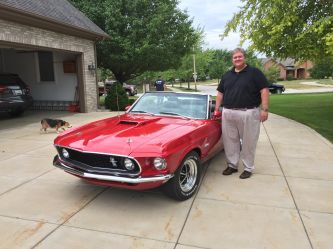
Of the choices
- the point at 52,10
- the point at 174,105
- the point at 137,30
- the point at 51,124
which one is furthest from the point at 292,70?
the point at 174,105

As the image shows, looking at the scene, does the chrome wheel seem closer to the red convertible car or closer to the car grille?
the red convertible car

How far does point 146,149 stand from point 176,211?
854mm

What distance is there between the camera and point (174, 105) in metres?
5.45

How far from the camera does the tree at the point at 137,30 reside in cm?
1727

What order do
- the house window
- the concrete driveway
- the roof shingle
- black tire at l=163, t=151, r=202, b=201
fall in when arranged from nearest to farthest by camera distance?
the concrete driveway
black tire at l=163, t=151, r=202, b=201
the roof shingle
the house window

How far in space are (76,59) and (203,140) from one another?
34.4ft

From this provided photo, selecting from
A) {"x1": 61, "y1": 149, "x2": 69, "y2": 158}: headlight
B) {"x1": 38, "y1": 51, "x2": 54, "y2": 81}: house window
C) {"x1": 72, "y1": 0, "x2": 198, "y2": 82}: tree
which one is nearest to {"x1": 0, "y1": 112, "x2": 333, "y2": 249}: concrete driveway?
{"x1": 61, "y1": 149, "x2": 69, "y2": 158}: headlight

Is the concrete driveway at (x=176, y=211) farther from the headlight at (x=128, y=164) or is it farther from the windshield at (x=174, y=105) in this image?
the windshield at (x=174, y=105)

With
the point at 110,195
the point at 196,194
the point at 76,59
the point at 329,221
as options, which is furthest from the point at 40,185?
the point at 76,59

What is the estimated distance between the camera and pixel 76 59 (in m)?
13.8

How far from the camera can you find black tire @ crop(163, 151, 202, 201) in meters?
4.03

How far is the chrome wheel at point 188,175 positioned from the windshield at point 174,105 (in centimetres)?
98

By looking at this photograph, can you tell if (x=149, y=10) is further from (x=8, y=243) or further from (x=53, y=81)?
(x=8, y=243)

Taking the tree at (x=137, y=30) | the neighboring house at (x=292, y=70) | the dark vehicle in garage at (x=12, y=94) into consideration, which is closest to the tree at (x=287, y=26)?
the tree at (x=137, y=30)
